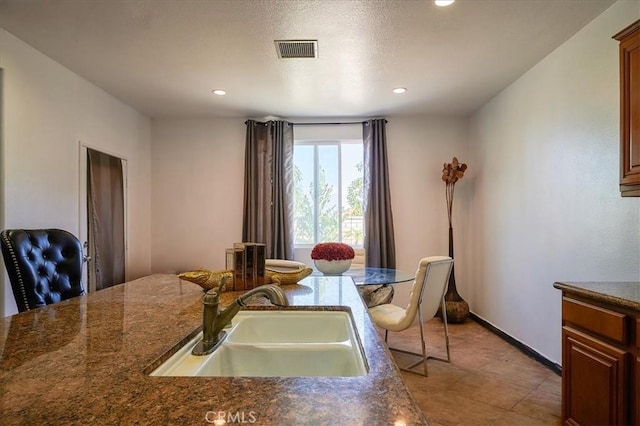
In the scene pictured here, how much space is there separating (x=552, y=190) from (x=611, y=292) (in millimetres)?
1384

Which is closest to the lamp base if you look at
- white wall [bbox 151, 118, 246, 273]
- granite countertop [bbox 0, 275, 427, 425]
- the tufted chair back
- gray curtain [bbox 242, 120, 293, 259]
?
gray curtain [bbox 242, 120, 293, 259]

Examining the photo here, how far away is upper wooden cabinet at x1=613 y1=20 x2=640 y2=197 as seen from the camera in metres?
1.74

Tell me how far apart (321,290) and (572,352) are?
1420 millimetres

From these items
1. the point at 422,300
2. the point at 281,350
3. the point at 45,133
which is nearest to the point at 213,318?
the point at 281,350

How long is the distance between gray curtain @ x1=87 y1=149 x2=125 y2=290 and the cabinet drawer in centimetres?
389

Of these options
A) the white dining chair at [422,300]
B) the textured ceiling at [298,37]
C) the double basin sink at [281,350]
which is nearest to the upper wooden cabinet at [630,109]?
the textured ceiling at [298,37]

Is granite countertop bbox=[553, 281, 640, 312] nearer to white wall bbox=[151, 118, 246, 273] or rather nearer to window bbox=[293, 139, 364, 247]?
window bbox=[293, 139, 364, 247]

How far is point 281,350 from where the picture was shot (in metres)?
1.10

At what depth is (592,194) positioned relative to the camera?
2.44 metres

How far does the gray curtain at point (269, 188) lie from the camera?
4.50 metres

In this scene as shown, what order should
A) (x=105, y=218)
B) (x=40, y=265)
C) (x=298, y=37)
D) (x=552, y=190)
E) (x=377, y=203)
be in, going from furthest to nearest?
(x=377, y=203) → (x=105, y=218) → (x=552, y=190) → (x=298, y=37) → (x=40, y=265)

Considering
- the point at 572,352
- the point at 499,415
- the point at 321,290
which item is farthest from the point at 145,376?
the point at 499,415

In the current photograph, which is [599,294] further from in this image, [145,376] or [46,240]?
[46,240]

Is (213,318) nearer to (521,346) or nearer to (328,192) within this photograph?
(521,346)
